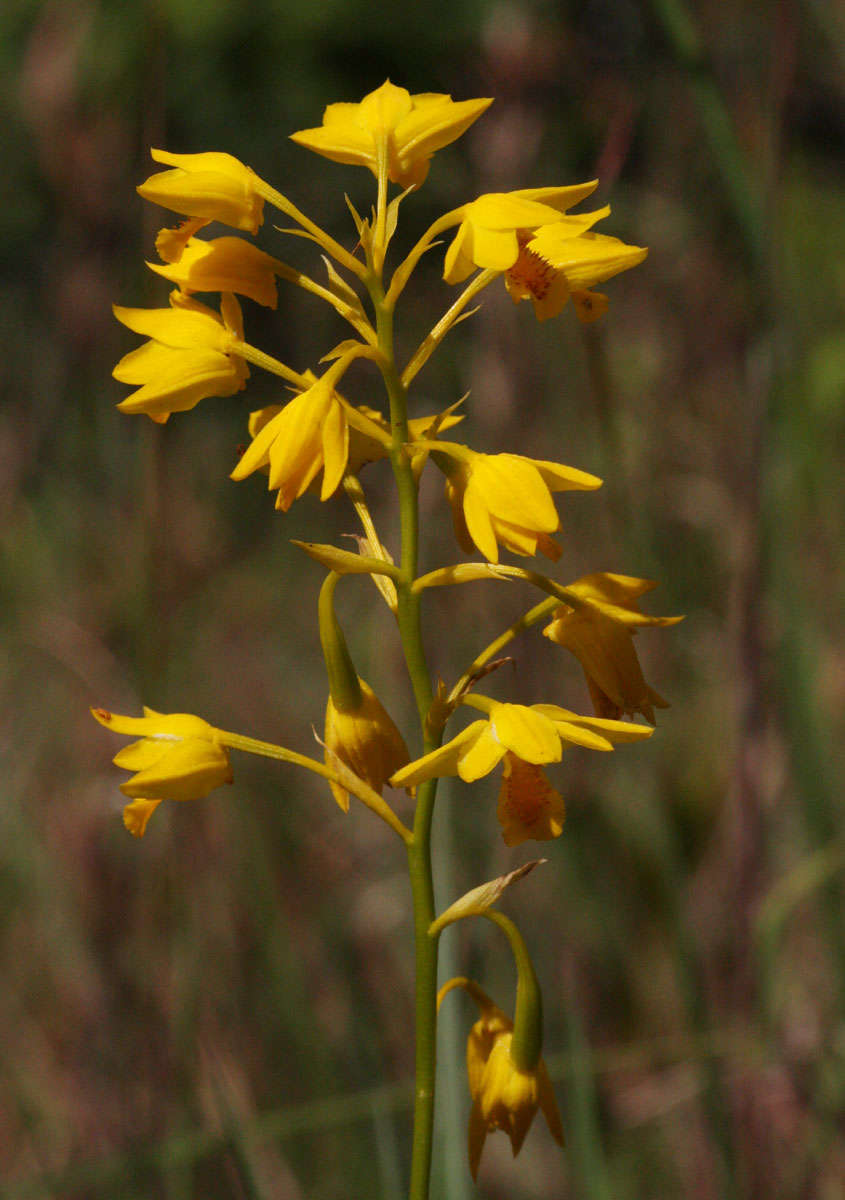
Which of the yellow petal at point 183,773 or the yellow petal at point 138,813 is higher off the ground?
the yellow petal at point 183,773

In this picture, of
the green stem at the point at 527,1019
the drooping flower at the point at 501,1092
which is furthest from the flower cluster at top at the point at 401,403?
the drooping flower at the point at 501,1092

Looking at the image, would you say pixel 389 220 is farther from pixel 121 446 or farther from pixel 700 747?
pixel 121 446

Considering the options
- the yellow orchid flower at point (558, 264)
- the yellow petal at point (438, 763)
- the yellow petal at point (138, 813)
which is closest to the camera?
the yellow petal at point (438, 763)

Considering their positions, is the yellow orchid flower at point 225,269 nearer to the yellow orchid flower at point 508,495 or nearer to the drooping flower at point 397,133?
the drooping flower at point 397,133

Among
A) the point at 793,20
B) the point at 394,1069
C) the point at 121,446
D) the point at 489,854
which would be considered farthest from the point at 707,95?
the point at 121,446

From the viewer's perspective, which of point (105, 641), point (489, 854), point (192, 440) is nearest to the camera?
point (489, 854)

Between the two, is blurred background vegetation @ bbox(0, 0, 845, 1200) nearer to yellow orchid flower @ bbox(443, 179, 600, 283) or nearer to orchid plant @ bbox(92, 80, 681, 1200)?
orchid plant @ bbox(92, 80, 681, 1200)

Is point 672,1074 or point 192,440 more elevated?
point 192,440
